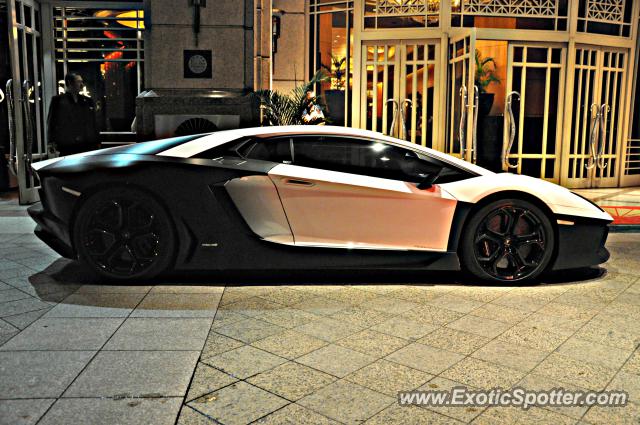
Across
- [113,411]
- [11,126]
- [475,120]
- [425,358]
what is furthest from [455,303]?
[11,126]

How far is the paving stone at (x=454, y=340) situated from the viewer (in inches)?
150

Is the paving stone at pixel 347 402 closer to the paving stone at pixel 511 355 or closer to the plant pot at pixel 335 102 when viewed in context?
the paving stone at pixel 511 355

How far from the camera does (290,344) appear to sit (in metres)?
3.84

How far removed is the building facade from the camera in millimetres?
10234

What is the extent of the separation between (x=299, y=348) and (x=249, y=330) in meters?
0.45

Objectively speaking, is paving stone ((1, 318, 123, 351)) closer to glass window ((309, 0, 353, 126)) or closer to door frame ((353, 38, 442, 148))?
door frame ((353, 38, 442, 148))

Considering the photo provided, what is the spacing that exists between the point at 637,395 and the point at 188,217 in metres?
3.18

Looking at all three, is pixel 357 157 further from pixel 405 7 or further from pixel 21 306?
pixel 405 7

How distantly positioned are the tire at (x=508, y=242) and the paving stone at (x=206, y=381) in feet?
8.28

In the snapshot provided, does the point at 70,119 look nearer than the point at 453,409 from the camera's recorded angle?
No

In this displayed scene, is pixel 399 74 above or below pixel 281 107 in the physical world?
above

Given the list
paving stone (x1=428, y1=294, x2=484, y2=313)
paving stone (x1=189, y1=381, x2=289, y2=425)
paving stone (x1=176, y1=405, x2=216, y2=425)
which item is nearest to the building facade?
paving stone (x1=428, y1=294, x2=484, y2=313)

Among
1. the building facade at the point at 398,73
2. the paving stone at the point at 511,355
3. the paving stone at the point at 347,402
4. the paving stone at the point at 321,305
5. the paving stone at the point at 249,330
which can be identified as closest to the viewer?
the paving stone at the point at 347,402

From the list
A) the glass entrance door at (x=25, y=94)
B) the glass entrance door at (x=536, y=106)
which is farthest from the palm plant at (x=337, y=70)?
the glass entrance door at (x=25, y=94)
